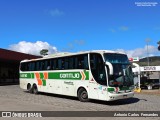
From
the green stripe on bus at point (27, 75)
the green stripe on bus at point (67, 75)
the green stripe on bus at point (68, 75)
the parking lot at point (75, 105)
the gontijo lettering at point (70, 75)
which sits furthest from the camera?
the green stripe on bus at point (27, 75)

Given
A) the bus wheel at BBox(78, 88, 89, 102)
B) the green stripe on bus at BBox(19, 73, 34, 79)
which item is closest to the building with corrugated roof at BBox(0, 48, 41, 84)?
the green stripe on bus at BBox(19, 73, 34, 79)

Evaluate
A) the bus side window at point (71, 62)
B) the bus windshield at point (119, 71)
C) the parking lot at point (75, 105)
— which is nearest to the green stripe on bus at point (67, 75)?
the bus side window at point (71, 62)

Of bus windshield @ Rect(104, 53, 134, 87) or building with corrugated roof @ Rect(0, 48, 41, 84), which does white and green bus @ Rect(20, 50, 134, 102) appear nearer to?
bus windshield @ Rect(104, 53, 134, 87)

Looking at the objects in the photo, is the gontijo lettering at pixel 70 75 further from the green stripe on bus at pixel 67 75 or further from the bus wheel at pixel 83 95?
the bus wheel at pixel 83 95

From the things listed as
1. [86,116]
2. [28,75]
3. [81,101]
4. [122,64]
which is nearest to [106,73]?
[122,64]

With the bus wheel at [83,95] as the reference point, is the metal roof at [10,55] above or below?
above

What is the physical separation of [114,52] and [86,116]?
5.91m

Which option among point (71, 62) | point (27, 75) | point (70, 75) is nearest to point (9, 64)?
point (27, 75)

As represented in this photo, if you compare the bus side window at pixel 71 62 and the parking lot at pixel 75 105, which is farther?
the bus side window at pixel 71 62

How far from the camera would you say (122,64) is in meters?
16.2

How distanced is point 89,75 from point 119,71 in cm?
190

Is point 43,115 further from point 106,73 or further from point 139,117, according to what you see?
point 106,73

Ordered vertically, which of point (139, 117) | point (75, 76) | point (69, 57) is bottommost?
point (139, 117)

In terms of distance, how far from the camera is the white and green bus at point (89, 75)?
51.0 feet
